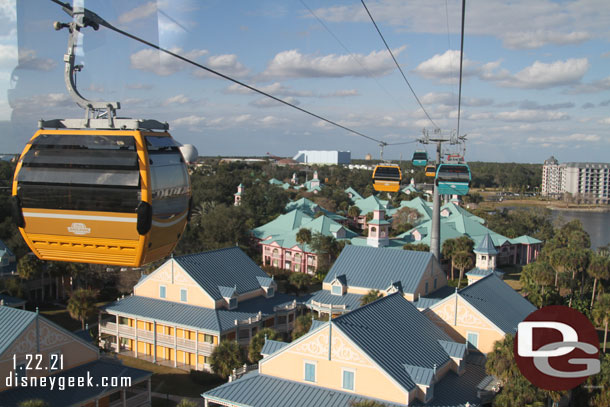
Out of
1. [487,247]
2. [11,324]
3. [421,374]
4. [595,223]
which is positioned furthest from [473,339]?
[595,223]

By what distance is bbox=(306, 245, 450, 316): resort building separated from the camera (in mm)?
37750

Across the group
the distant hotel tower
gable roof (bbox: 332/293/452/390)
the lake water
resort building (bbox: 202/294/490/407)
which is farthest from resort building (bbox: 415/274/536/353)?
the distant hotel tower

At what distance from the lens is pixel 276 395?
883 inches

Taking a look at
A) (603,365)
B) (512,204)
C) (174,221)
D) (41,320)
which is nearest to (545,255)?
(603,365)

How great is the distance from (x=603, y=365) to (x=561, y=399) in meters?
2.24

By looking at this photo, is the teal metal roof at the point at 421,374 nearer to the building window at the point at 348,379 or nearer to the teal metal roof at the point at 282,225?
the building window at the point at 348,379

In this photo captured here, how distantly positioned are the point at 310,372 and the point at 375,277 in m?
17.4

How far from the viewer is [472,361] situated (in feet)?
90.7

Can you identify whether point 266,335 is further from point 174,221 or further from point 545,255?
point 545,255

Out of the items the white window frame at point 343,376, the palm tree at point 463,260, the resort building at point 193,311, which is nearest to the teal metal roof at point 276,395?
the white window frame at point 343,376

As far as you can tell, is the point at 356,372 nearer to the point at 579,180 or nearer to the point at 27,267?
the point at 27,267

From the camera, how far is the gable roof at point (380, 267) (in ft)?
126

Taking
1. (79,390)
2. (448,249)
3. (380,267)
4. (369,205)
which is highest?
(369,205)

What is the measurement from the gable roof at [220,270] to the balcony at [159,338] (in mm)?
3102
